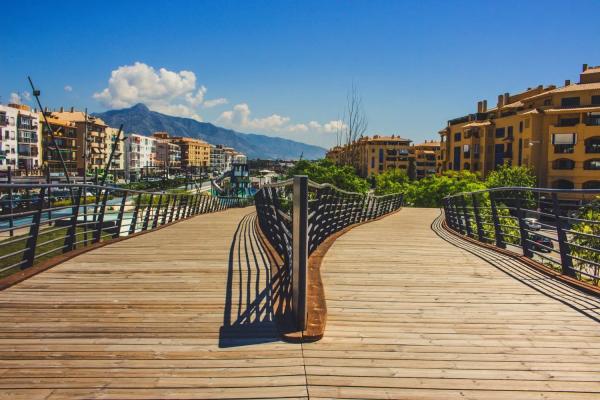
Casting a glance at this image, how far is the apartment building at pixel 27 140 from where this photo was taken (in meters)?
85.2

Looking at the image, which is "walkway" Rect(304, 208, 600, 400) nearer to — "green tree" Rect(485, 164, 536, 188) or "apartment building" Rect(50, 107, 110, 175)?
"green tree" Rect(485, 164, 536, 188)

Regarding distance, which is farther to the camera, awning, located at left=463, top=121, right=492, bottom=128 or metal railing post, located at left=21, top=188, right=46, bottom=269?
awning, located at left=463, top=121, right=492, bottom=128

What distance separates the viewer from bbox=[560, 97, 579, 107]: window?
187 ft

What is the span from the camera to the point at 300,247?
392cm

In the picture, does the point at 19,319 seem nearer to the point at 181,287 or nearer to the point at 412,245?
the point at 181,287

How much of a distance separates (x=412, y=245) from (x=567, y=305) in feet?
14.3

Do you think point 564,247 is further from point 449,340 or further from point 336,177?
point 336,177

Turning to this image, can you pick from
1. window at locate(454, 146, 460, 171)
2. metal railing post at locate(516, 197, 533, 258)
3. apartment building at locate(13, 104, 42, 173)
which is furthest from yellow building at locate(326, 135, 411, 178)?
metal railing post at locate(516, 197, 533, 258)

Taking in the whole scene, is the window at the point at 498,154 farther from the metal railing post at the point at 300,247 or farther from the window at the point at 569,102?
the metal railing post at the point at 300,247

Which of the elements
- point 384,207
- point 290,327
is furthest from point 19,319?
point 384,207

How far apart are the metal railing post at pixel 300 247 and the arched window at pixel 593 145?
60.4 m

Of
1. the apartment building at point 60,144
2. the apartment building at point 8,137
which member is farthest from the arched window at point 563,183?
the apartment building at point 60,144

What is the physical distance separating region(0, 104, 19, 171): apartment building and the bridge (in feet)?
276

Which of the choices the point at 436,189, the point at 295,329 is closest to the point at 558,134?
the point at 436,189
